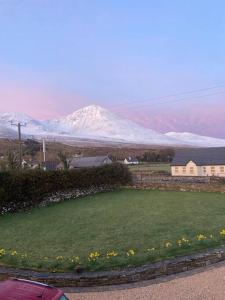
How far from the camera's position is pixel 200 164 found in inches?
2640

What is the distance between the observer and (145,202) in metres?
25.6

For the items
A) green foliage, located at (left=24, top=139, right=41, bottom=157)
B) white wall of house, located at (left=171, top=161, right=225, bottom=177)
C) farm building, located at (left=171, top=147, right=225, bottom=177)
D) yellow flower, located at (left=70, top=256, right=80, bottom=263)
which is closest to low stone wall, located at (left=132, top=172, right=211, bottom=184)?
white wall of house, located at (left=171, top=161, right=225, bottom=177)

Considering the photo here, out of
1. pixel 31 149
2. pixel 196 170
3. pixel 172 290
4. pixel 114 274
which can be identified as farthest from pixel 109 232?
pixel 31 149

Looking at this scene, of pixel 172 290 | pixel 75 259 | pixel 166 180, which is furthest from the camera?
pixel 166 180

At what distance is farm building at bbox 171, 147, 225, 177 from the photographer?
2603 inches

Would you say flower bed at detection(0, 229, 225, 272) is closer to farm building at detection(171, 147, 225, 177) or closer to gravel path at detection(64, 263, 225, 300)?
gravel path at detection(64, 263, 225, 300)

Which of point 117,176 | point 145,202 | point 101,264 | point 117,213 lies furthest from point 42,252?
point 117,176

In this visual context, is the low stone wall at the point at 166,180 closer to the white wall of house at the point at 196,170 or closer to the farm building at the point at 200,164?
the white wall of house at the point at 196,170

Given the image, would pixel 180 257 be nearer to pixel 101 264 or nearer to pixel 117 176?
pixel 101 264

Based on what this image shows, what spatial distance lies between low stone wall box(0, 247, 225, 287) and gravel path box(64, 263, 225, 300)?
0.20 m

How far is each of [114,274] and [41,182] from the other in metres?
20.4

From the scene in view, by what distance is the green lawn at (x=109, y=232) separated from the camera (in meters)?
11.2

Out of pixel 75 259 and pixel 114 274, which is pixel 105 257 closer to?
pixel 75 259

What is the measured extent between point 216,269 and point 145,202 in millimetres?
15612
